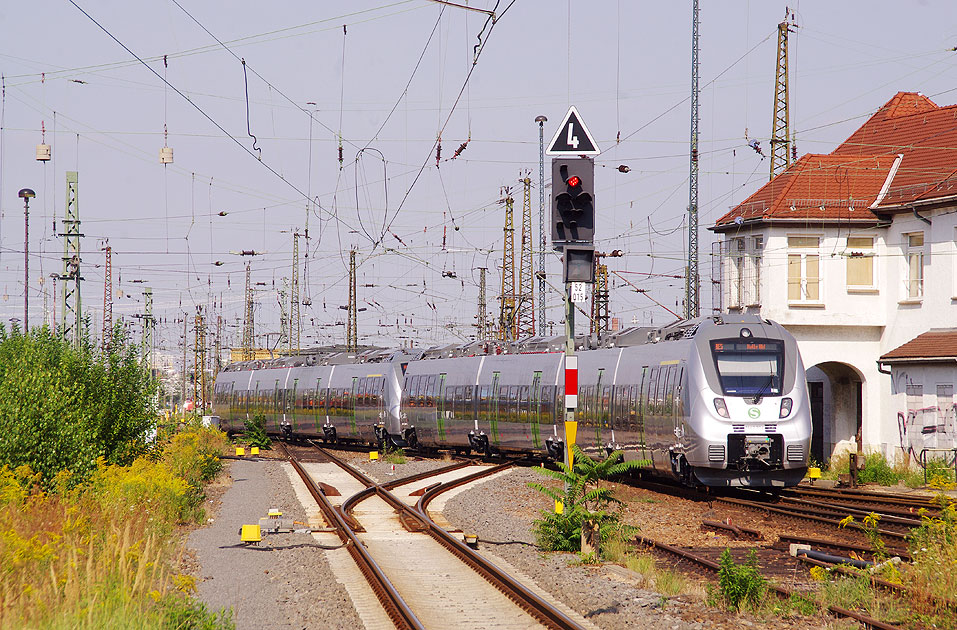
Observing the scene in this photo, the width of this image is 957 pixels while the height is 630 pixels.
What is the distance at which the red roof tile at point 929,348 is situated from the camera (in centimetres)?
2855

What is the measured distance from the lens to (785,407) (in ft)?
70.6

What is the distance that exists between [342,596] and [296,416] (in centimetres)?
4145

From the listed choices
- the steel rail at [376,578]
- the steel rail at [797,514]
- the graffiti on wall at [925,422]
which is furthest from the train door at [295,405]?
the steel rail at [797,514]

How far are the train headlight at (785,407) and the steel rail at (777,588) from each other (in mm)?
5719

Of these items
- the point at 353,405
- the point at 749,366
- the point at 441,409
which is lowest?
the point at 353,405

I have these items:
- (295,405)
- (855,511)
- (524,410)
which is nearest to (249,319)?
(295,405)

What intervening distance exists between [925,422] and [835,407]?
5.34 metres

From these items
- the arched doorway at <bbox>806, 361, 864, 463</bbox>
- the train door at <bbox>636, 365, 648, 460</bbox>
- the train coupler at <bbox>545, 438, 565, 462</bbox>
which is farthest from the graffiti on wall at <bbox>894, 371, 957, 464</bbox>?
the train coupler at <bbox>545, 438, 565, 462</bbox>

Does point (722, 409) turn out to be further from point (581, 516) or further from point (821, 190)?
point (821, 190)

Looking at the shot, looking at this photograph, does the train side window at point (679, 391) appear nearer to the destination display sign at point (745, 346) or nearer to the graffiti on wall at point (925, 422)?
the destination display sign at point (745, 346)

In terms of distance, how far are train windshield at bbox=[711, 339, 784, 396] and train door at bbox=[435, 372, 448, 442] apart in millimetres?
18319

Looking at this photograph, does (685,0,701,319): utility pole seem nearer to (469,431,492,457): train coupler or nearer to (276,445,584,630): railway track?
(469,431,492,457): train coupler

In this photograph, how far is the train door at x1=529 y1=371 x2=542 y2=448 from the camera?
3161 cm

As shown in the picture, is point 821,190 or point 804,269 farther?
point 821,190
